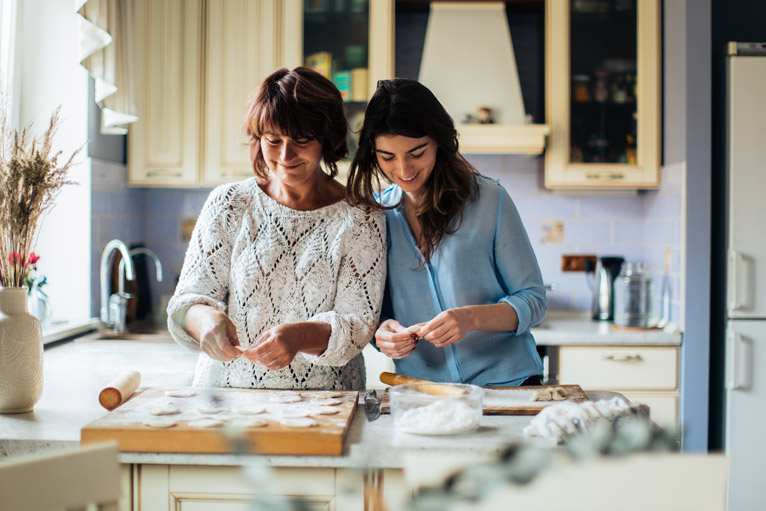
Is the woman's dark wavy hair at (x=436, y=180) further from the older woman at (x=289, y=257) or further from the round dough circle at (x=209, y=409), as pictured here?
the round dough circle at (x=209, y=409)

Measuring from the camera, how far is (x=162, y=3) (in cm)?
304

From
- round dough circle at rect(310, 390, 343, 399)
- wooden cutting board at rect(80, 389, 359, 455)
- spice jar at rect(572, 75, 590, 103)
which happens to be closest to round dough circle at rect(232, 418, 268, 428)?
wooden cutting board at rect(80, 389, 359, 455)

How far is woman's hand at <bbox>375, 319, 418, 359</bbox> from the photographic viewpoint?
1.44m

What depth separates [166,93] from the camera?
3.06m

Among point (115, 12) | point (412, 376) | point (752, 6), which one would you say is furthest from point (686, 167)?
point (115, 12)

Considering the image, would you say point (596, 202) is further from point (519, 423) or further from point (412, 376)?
point (519, 423)

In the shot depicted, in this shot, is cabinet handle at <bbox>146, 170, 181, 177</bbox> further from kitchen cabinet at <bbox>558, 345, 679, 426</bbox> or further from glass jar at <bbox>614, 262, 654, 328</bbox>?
glass jar at <bbox>614, 262, 654, 328</bbox>

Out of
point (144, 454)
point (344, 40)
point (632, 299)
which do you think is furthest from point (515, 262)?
point (344, 40)

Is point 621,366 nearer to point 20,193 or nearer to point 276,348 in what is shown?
point 276,348

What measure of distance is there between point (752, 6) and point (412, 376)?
2.47 m

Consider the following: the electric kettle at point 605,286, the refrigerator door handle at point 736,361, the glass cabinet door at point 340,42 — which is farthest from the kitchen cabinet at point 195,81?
the refrigerator door handle at point 736,361

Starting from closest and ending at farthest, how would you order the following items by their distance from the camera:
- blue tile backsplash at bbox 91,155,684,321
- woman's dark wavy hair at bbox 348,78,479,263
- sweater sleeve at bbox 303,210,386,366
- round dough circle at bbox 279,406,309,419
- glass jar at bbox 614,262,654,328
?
1. round dough circle at bbox 279,406,309,419
2. sweater sleeve at bbox 303,210,386,366
3. woman's dark wavy hair at bbox 348,78,479,263
4. glass jar at bbox 614,262,654,328
5. blue tile backsplash at bbox 91,155,684,321

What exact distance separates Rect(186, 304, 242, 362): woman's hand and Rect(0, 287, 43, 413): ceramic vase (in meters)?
0.36

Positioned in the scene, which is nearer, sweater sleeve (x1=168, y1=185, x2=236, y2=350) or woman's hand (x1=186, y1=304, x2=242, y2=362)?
woman's hand (x1=186, y1=304, x2=242, y2=362)
